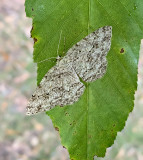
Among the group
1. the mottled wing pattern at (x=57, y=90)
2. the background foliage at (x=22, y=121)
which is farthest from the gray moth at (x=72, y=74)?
the background foliage at (x=22, y=121)

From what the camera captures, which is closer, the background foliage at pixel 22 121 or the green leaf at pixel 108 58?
the green leaf at pixel 108 58

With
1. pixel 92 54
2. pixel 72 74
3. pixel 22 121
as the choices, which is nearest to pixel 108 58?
pixel 92 54

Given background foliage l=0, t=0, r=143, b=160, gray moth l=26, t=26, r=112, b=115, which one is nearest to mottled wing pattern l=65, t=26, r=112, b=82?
gray moth l=26, t=26, r=112, b=115

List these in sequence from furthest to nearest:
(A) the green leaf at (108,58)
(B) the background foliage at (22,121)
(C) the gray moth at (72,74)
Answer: (B) the background foliage at (22,121), (C) the gray moth at (72,74), (A) the green leaf at (108,58)

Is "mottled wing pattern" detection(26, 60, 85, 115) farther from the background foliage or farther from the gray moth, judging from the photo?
the background foliage

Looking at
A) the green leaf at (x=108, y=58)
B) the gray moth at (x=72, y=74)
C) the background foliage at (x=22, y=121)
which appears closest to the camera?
the green leaf at (x=108, y=58)

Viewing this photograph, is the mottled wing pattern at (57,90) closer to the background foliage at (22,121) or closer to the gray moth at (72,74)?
the gray moth at (72,74)

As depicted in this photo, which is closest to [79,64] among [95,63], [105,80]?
[95,63]
